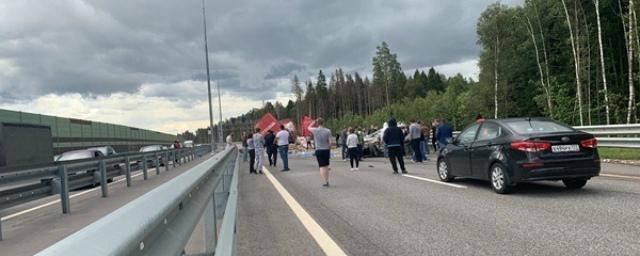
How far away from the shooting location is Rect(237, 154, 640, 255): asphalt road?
18.6 ft

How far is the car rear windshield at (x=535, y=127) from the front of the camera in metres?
9.50

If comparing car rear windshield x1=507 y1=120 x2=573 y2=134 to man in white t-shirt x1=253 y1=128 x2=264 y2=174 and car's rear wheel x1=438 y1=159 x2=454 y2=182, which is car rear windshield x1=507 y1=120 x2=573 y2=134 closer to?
car's rear wheel x1=438 y1=159 x2=454 y2=182

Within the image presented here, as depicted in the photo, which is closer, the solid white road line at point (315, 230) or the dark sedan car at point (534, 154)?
the solid white road line at point (315, 230)

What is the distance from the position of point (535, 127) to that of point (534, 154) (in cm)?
90

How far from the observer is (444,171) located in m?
12.2

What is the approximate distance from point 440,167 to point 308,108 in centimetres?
13726

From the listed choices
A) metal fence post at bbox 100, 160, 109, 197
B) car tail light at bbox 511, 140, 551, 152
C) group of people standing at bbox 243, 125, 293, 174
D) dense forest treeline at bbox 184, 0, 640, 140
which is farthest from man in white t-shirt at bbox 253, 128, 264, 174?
dense forest treeline at bbox 184, 0, 640, 140

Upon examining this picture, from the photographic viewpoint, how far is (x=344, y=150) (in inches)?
1087

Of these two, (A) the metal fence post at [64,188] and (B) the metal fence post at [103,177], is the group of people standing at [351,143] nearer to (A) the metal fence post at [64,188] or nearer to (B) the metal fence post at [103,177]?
(A) the metal fence post at [64,188]

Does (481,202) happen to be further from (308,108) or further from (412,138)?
(308,108)

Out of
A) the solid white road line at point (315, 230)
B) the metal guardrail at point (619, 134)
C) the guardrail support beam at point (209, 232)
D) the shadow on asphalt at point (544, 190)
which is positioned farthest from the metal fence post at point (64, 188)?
the metal guardrail at point (619, 134)

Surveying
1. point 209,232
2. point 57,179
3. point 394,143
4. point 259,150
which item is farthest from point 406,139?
point 209,232

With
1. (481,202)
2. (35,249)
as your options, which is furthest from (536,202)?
(35,249)

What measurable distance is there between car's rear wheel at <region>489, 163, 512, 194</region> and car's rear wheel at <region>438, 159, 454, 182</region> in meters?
2.07
